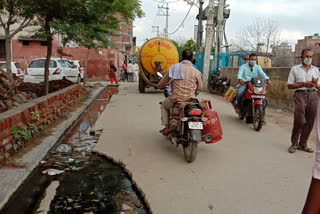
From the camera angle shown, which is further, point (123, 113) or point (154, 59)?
point (154, 59)

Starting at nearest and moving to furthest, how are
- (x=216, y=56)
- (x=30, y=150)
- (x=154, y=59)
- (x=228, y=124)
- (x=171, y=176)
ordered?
(x=171, y=176) → (x=30, y=150) → (x=228, y=124) → (x=154, y=59) → (x=216, y=56)

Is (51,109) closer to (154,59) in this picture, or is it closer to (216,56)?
(154,59)

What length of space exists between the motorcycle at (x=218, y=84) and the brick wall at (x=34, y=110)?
7259 millimetres

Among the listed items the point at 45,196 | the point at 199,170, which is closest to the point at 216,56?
the point at 199,170

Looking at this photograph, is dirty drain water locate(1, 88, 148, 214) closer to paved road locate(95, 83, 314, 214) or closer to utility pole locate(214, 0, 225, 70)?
paved road locate(95, 83, 314, 214)

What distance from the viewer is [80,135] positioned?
6.80 metres

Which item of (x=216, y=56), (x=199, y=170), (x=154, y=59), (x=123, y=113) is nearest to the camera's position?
(x=199, y=170)

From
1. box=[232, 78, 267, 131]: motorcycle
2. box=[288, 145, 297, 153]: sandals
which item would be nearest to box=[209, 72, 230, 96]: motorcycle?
box=[232, 78, 267, 131]: motorcycle

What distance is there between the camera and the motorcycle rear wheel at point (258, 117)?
691 centimetres

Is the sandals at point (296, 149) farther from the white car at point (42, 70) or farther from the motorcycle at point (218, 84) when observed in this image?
the white car at point (42, 70)

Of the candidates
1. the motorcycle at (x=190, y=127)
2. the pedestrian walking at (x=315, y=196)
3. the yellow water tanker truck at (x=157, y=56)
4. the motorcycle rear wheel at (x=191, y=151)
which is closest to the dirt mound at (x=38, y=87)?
the yellow water tanker truck at (x=157, y=56)

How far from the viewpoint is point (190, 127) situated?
14.8 feet

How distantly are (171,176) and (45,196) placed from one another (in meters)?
1.60

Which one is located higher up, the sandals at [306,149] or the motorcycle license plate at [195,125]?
the motorcycle license plate at [195,125]
